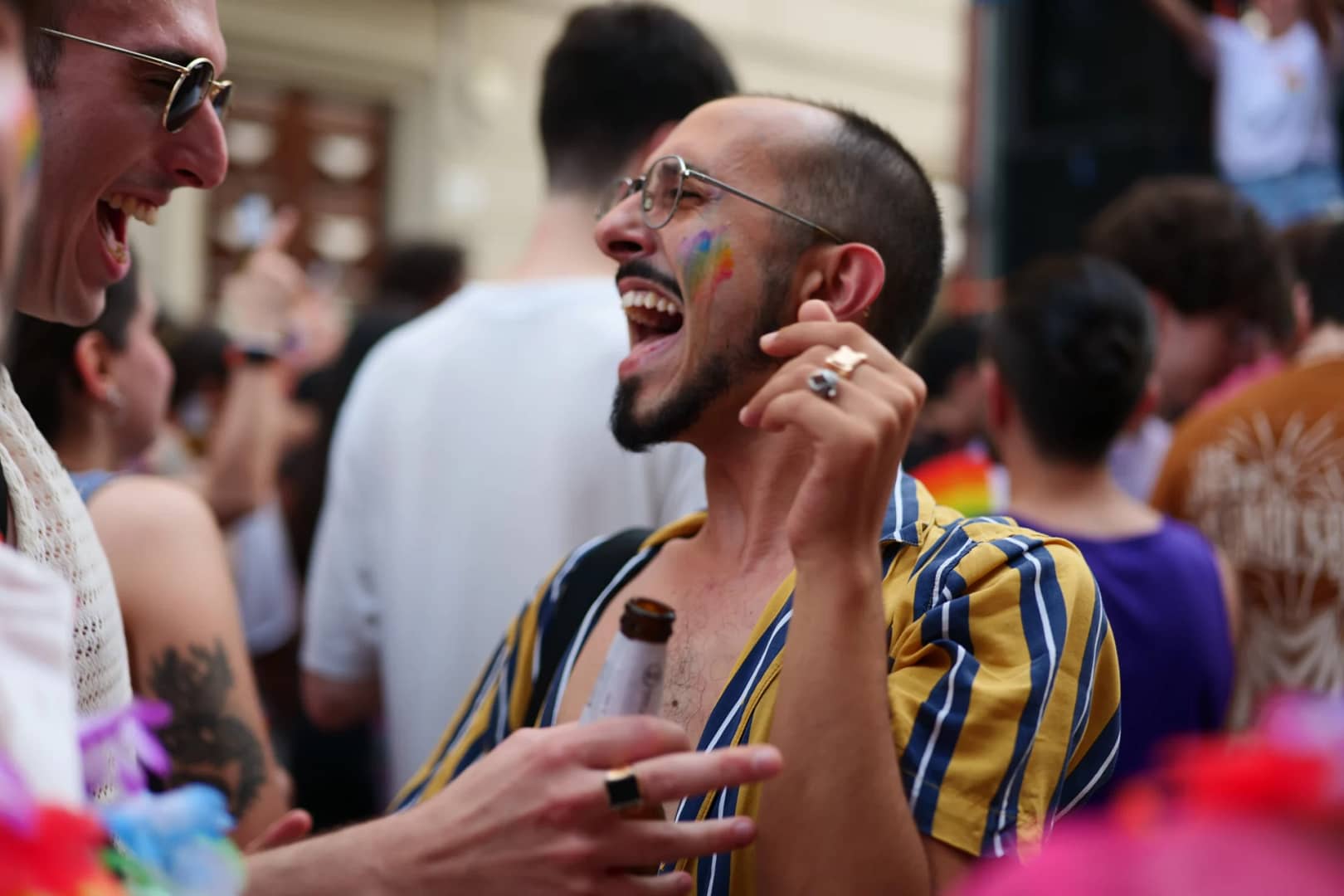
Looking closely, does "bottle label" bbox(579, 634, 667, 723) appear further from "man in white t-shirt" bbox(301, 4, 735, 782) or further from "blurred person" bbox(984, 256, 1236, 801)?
"blurred person" bbox(984, 256, 1236, 801)

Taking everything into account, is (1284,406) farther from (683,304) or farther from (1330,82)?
(1330,82)

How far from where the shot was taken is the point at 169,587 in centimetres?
217

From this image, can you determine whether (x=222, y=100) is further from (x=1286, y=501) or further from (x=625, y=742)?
(x=1286, y=501)

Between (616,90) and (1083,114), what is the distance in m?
5.27

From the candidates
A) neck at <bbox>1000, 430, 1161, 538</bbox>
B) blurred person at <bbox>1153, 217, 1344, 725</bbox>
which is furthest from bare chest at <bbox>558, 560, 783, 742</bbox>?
blurred person at <bbox>1153, 217, 1344, 725</bbox>

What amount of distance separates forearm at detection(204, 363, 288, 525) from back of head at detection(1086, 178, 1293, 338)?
2.25 m

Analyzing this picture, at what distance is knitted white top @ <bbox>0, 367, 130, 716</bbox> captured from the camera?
1.48m

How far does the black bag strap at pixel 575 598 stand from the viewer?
194 cm

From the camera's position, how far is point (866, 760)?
1.35 metres

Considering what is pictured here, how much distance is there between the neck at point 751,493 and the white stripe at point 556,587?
0.20m

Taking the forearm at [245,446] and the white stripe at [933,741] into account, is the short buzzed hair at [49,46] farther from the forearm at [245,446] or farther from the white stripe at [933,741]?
the forearm at [245,446]

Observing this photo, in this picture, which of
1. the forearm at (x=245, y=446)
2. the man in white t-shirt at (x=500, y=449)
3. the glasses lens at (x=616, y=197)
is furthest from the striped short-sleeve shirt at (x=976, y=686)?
the forearm at (x=245, y=446)

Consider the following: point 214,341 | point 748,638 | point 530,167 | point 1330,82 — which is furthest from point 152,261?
point 748,638

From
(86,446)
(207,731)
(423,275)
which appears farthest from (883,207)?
(423,275)
